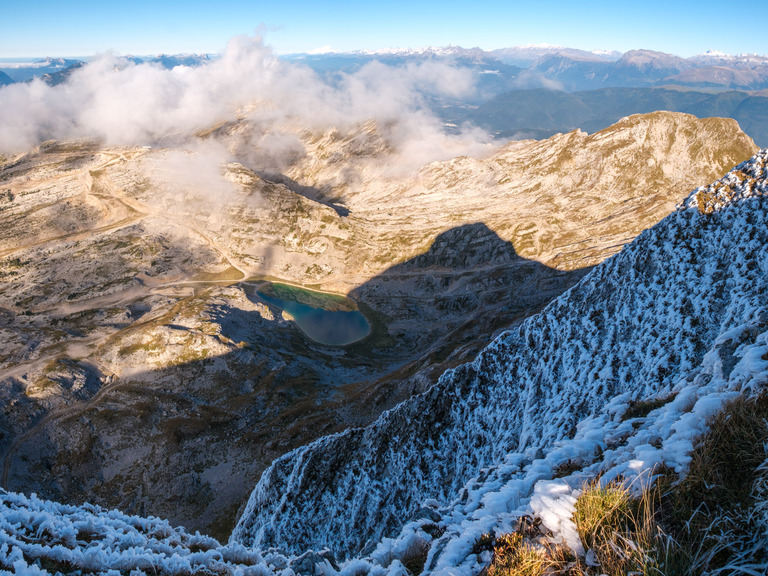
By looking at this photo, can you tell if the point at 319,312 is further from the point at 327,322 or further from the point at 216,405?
the point at 216,405

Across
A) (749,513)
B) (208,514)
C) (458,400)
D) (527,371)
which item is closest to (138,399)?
(208,514)

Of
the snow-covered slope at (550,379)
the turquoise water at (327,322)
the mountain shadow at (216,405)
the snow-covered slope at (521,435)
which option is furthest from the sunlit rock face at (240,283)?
the snow-covered slope at (521,435)

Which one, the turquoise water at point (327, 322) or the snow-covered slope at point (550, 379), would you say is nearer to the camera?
the snow-covered slope at point (550, 379)

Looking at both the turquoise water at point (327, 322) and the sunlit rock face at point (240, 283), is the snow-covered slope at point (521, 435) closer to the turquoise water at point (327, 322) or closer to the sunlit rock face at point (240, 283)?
the sunlit rock face at point (240, 283)

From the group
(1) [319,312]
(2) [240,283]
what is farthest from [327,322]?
(2) [240,283]

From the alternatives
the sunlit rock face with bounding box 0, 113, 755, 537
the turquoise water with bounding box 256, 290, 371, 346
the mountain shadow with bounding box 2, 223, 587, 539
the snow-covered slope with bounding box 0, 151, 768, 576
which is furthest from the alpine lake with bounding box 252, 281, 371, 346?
the snow-covered slope with bounding box 0, 151, 768, 576
